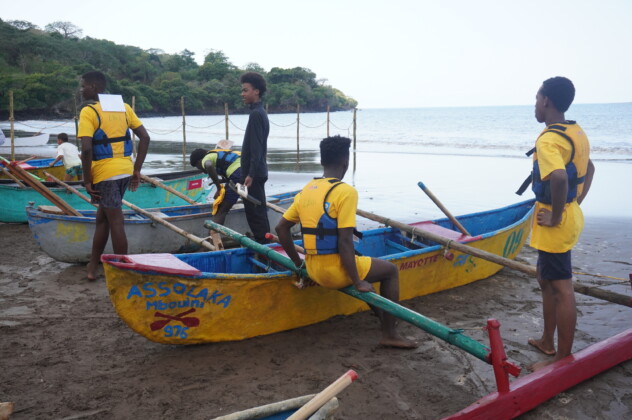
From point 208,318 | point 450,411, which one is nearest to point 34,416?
point 208,318

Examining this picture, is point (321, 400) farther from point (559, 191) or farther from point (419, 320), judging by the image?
point (559, 191)

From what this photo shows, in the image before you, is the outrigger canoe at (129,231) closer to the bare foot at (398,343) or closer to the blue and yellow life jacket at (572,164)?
the bare foot at (398,343)

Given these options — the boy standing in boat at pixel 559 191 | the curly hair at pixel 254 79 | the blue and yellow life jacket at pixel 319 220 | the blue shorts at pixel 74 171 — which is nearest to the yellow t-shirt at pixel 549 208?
the boy standing in boat at pixel 559 191

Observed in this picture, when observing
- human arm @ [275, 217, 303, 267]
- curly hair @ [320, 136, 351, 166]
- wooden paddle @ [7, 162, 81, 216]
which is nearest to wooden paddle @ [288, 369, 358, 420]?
human arm @ [275, 217, 303, 267]

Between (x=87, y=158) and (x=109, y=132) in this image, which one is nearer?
(x=87, y=158)

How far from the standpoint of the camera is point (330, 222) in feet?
10.8

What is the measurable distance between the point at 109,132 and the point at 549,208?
3926mm

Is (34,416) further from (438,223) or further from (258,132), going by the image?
(438,223)

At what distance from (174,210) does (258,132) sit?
2.55 meters

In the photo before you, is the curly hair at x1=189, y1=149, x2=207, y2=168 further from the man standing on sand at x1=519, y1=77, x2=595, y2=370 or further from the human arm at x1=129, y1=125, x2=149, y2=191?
the man standing on sand at x1=519, y1=77, x2=595, y2=370

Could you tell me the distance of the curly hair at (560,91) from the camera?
3207 mm

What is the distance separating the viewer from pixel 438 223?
19.8ft

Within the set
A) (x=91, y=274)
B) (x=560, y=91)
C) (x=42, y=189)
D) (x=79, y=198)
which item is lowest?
(x=91, y=274)

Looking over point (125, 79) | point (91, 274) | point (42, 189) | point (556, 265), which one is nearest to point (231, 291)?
point (556, 265)
